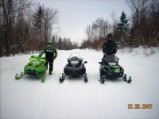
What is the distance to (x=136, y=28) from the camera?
733 inches

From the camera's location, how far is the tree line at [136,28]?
590 inches

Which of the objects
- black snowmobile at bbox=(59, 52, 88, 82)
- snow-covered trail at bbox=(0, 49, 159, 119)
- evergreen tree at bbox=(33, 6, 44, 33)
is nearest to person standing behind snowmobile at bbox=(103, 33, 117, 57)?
black snowmobile at bbox=(59, 52, 88, 82)

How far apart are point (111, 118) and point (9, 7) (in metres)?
15.7

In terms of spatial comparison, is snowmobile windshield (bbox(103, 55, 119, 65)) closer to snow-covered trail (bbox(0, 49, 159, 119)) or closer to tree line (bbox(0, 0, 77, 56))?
snow-covered trail (bbox(0, 49, 159, 119))

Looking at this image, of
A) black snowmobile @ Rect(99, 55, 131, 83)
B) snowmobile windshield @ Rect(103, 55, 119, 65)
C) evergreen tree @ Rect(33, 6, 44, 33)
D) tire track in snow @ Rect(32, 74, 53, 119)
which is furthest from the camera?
evergreen tree @ Rect(33, 6, 44, 33)

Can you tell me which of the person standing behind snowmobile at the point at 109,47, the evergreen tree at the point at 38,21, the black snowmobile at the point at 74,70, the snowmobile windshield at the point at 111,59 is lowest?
the black snowmobile at the point at 74,70

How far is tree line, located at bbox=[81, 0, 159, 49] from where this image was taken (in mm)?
14984

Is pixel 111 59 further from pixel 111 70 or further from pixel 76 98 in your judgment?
pixel 76 98

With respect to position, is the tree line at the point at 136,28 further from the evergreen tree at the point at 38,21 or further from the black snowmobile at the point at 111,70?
the evergreen tree at the point at 38,21

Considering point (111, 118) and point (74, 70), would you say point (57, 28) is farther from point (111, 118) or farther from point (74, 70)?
point (111, 118)
